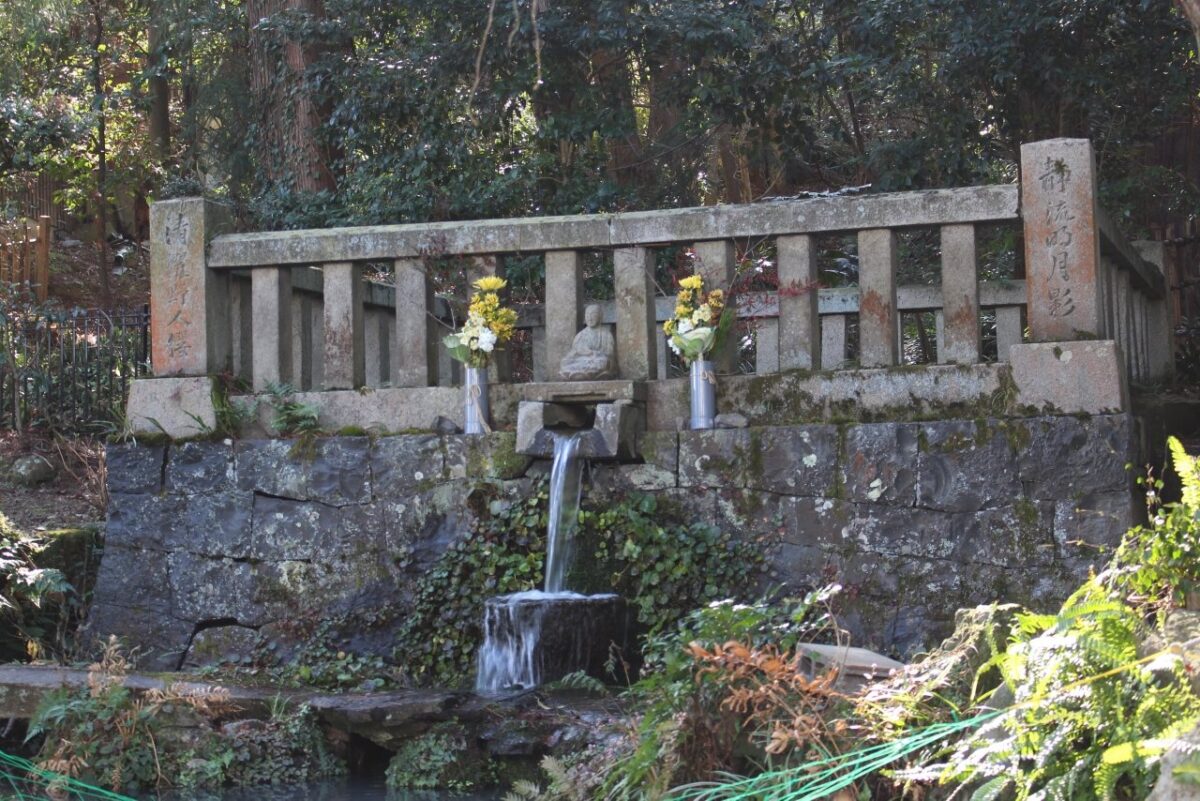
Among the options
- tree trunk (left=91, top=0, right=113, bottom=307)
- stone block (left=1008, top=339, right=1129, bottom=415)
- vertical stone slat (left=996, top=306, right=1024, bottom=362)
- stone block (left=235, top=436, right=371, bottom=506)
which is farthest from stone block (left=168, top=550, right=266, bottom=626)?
tree trunk (left=91, top=0, right=113, bottom=307)

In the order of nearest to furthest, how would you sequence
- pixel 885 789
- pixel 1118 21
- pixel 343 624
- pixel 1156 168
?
1. pixel 885 789
2. pixel 343 624
3. pixel 1118 21
4. pixel 1156 168

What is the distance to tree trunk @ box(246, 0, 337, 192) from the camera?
48.4 feet

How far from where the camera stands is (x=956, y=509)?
796 cm

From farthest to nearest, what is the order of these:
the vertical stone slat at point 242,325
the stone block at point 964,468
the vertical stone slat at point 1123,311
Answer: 1. the vertical stone slat at point 1123,311
2. the vertical stone slat at point 242,325
3. the stone block at point 964,468

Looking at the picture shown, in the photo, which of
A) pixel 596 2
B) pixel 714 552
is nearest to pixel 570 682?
pixel 714 552

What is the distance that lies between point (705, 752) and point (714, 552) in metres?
3.10

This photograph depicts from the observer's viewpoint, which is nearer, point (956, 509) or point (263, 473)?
point (956, 509)

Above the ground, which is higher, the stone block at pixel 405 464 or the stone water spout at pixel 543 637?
the stone block at pixel 405 464

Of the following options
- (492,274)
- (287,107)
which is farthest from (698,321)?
(287,107)

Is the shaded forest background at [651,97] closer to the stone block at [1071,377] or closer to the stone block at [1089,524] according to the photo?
the stone block at [1071,377]

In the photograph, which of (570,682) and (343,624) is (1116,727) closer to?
(570,682)

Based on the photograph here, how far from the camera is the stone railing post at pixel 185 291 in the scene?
951 cm

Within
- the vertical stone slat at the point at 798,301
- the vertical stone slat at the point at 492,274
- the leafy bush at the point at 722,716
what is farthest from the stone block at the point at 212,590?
the leafy bush at the point at 722,716

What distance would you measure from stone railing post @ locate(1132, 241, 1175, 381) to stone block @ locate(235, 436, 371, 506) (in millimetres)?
7046
